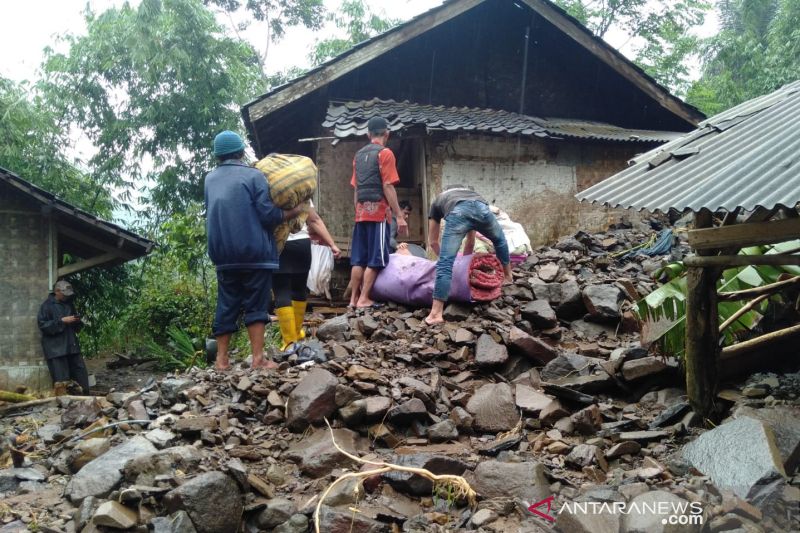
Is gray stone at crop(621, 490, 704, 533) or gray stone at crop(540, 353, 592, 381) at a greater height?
gray stone at crop(540, 353, 592, 381)

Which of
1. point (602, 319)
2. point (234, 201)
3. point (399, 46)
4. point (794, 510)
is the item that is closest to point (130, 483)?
point (234, 201)

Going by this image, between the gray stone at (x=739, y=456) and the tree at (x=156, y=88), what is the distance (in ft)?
45.0

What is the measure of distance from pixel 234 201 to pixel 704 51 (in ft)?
63.2

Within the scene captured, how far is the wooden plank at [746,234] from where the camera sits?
Answer: 3354 millimetres

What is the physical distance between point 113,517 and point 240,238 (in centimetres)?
232

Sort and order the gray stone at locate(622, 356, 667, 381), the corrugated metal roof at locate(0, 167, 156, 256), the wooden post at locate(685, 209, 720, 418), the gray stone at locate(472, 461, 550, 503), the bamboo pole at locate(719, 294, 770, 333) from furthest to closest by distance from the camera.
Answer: the corrugated metal roof at locate(0, 167, 156, 256), the gray stone at locate(622, 356, 667, 381), the bamboo pole at locate(719, 294, 770, 333), the wooden post at locate(685, 209, 720, 418), the gray stone at locate(472, 461, 550, 503)

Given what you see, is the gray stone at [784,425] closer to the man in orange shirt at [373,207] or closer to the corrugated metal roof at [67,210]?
the man in orange shirt at [373,207]

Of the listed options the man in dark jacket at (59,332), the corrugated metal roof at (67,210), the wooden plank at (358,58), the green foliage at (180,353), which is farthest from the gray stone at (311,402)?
the corrugated metal roof at (67,210)

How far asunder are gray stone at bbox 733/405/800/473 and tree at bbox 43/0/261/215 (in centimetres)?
1366

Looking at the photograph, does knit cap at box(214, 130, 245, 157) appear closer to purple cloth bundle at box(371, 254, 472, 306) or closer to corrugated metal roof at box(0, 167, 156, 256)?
purple cloth bundle at box(371, 254, 472, 306)

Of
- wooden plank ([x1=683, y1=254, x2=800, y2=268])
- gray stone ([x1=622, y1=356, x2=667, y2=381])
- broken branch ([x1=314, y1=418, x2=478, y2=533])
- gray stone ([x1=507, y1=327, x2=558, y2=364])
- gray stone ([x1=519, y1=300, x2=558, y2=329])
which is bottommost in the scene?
broken branch ([x1=314, y1=418, x2=478, y2=533])

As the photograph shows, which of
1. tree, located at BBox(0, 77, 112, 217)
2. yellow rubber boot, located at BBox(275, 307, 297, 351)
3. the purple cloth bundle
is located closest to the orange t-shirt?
the purple cloth bundle

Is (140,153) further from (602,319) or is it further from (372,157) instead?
(602,319)

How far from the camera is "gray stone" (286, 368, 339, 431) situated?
4355 mm
